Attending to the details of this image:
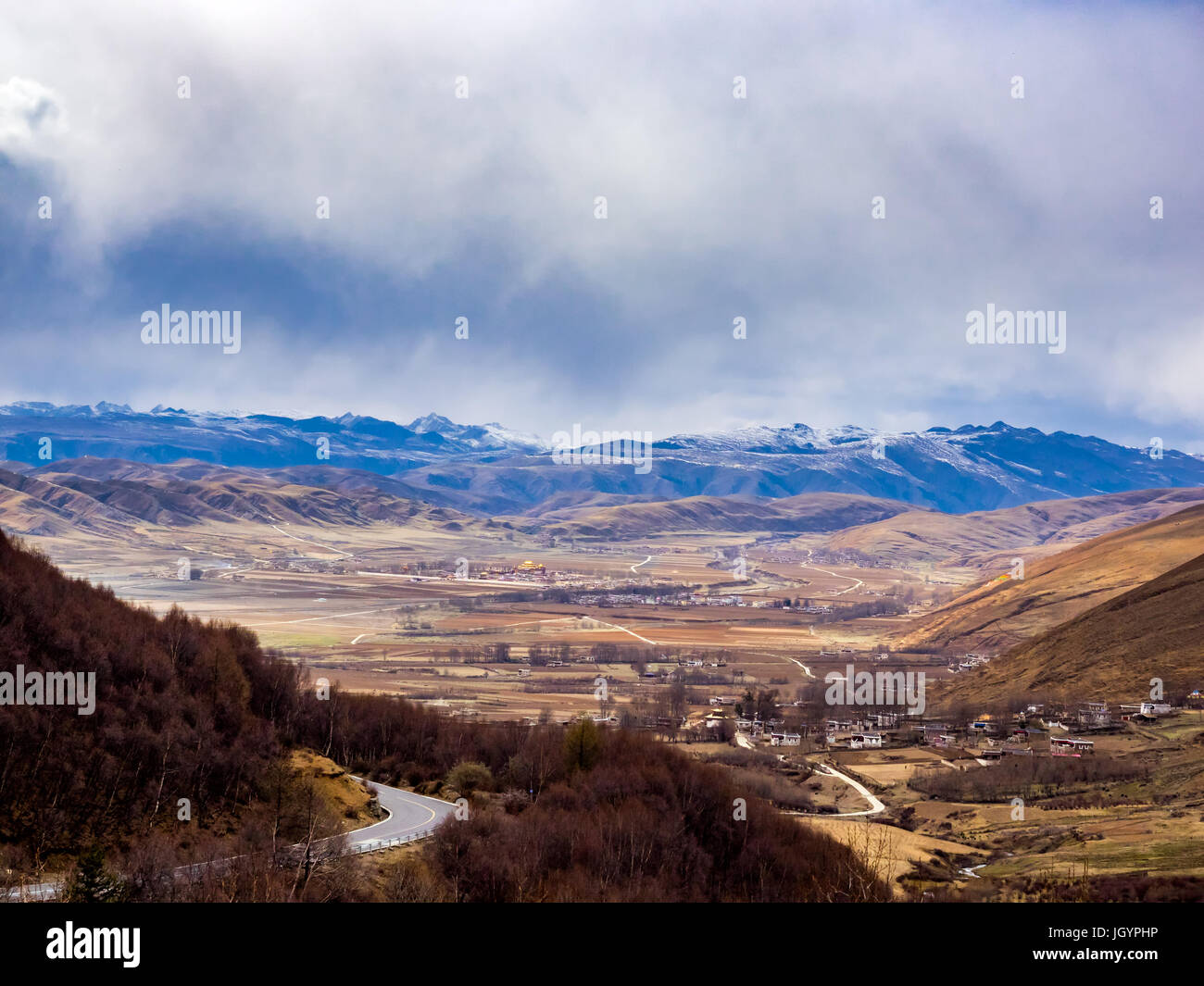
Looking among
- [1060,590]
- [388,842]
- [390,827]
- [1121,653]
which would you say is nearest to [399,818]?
[390,827]

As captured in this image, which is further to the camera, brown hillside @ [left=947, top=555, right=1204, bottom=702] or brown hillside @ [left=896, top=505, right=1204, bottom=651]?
brown hillside @ [left=896, top=505, right=1204, bottom=651]

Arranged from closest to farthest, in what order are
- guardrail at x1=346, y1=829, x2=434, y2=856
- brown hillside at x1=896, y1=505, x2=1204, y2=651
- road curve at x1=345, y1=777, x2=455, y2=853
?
1. guardrail at x1=346, y1=829, x2=434, y2=856
2. road curve at x1=345, y1=777, x2=455, y2=853
3. brown hillside at x1=896, y1=505, x2=1204, y2=651

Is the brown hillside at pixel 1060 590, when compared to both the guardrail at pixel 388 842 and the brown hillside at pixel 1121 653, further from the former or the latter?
the guardrail at pixel 388 842

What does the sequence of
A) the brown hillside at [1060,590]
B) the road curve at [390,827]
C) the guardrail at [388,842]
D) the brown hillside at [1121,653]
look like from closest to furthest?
the road curve at [390,827]
the guardrail at [388,842]
the brown hillside at [1121,653]
the brown hillside at [1060,590]

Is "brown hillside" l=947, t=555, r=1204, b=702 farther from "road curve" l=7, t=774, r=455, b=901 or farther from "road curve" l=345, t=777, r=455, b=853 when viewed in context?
"road curve" l=7, t=774, r=455, b=901

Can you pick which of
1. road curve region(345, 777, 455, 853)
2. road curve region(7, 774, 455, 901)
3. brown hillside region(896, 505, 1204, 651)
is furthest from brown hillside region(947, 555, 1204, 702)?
road curve region(7, 774, 455, 901)

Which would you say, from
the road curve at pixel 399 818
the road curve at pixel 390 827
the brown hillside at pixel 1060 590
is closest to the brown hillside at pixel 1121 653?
the brown hillside at pixel 1060 590

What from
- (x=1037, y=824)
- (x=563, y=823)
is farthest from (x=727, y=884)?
(x=1037, y=824)

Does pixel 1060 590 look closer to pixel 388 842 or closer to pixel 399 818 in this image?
pixel 399 818
